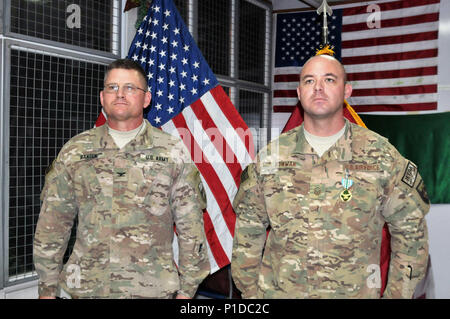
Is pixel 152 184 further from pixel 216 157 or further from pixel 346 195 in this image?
Answer: pixel 216 157

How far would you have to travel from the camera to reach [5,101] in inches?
86.9

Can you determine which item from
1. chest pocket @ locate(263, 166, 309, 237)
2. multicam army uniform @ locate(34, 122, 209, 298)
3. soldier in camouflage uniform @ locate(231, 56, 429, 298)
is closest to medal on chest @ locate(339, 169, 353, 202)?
soldier in camouflage uniform @ locate(231, 56, 429, 298)

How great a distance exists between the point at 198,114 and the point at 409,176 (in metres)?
1.35

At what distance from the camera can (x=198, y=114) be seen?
2475 millimetres

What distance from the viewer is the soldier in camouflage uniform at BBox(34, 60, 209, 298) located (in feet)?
5.10

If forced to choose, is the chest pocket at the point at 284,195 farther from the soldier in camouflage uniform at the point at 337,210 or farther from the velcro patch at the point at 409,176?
the velcro patch at the point at 409,176

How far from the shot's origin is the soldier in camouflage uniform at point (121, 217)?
5.10 ft

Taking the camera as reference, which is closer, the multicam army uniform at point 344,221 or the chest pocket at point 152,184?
the multicam army uniform at point 344,221

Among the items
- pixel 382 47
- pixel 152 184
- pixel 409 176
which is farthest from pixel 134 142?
pixel 382 47

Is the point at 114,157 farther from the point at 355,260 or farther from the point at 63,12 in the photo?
the point at 63,12

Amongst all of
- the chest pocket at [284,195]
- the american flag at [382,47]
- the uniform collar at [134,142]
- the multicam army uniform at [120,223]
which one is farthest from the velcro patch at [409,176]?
the american flag at [382,47]

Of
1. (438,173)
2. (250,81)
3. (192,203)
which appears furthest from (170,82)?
(438,173)

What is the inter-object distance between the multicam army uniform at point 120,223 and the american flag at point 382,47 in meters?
3.03

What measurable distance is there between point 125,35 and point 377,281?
7.59ft
